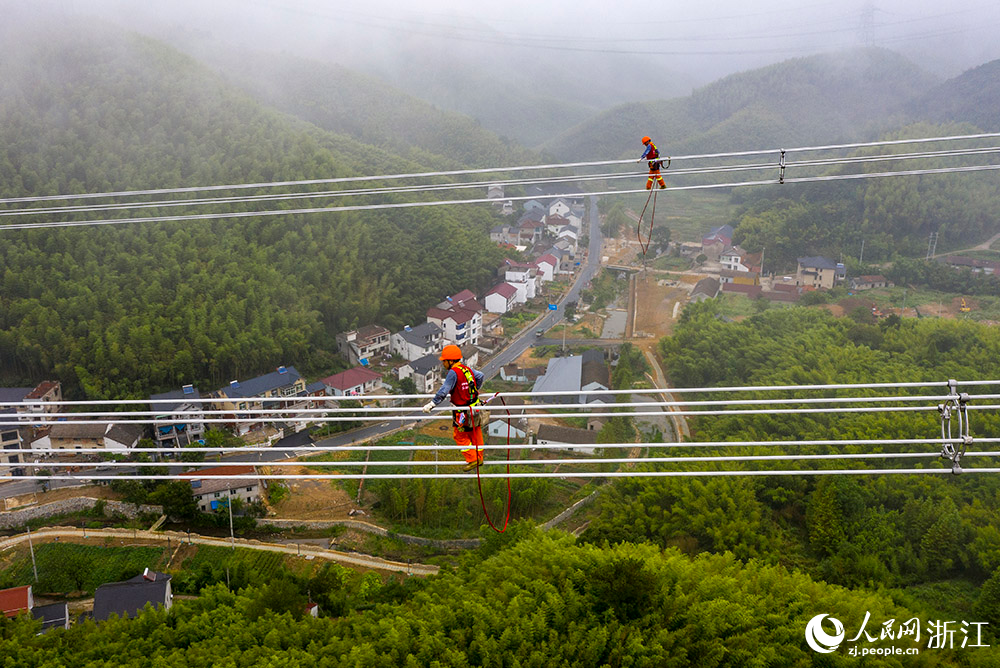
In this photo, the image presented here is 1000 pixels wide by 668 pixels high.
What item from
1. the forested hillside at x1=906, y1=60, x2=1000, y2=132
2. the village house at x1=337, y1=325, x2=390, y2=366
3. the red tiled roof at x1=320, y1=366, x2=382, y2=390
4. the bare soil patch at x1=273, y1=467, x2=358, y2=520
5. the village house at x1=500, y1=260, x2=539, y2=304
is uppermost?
the forested hillside at x1=906, y1=60, x2=1000, y2=132

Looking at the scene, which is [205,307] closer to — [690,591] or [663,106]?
[690,591]

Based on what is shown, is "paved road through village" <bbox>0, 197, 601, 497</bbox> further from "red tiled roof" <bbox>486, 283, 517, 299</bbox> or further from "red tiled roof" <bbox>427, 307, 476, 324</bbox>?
"red tiled roof" <bbox>427, 307, 476, 324</bbox>

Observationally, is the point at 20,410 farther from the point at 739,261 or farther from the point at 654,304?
the point at 739,261

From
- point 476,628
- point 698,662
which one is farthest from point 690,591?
point 476,628

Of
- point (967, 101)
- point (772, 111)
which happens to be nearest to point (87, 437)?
point (772, 111)

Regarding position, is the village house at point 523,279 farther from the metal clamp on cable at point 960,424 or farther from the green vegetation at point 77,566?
the metal clamp on cable at point 960,424

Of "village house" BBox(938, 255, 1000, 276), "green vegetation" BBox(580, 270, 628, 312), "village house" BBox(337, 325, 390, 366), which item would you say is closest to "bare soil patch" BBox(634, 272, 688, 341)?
"green vegetation" BBox(580, 270, 628, 312)
